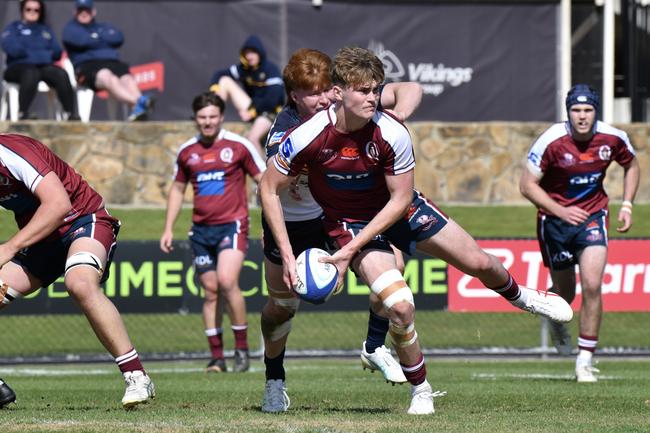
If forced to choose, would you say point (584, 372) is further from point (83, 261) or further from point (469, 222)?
point (469, 222)

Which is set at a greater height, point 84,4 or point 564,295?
point 84,4

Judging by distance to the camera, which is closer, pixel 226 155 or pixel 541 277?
pixel 226 155

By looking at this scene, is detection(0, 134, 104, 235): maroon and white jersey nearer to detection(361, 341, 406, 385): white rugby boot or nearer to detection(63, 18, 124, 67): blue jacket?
detection(361, 341, 406, 385): white rugby boot

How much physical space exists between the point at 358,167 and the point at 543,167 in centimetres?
438

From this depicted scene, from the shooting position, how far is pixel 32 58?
774 inches

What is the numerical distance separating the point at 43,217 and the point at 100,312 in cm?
71

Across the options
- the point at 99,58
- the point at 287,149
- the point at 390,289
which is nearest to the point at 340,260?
the point at 390,289

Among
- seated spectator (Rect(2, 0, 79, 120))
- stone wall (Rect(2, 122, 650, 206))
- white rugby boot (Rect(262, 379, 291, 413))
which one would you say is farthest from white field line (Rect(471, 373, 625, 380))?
seated spectator (Rect(2, 0, 79, 120))

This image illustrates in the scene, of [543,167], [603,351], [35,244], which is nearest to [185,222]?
[603,351]

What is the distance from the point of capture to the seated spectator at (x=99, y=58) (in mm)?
19875

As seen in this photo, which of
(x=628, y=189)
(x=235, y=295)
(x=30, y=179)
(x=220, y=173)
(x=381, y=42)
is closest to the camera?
(x=30, y=179)

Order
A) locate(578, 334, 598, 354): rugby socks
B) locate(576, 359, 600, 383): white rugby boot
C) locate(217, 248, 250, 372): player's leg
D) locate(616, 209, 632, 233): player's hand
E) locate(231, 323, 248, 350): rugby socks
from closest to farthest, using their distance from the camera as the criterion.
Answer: locate(576, 359, 600, 383): white rugby boot < locate(578, 334, 598, 354): rugby socks < locate(616, 209, 632, 233): player's hand < locate(217, 248, 250, 372): player's leg < locate(231, 323, 248, 350): rugby socks

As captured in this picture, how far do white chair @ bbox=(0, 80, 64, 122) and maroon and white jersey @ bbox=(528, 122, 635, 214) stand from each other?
31.7 ft

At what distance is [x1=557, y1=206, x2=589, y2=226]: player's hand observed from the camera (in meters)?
12.3
